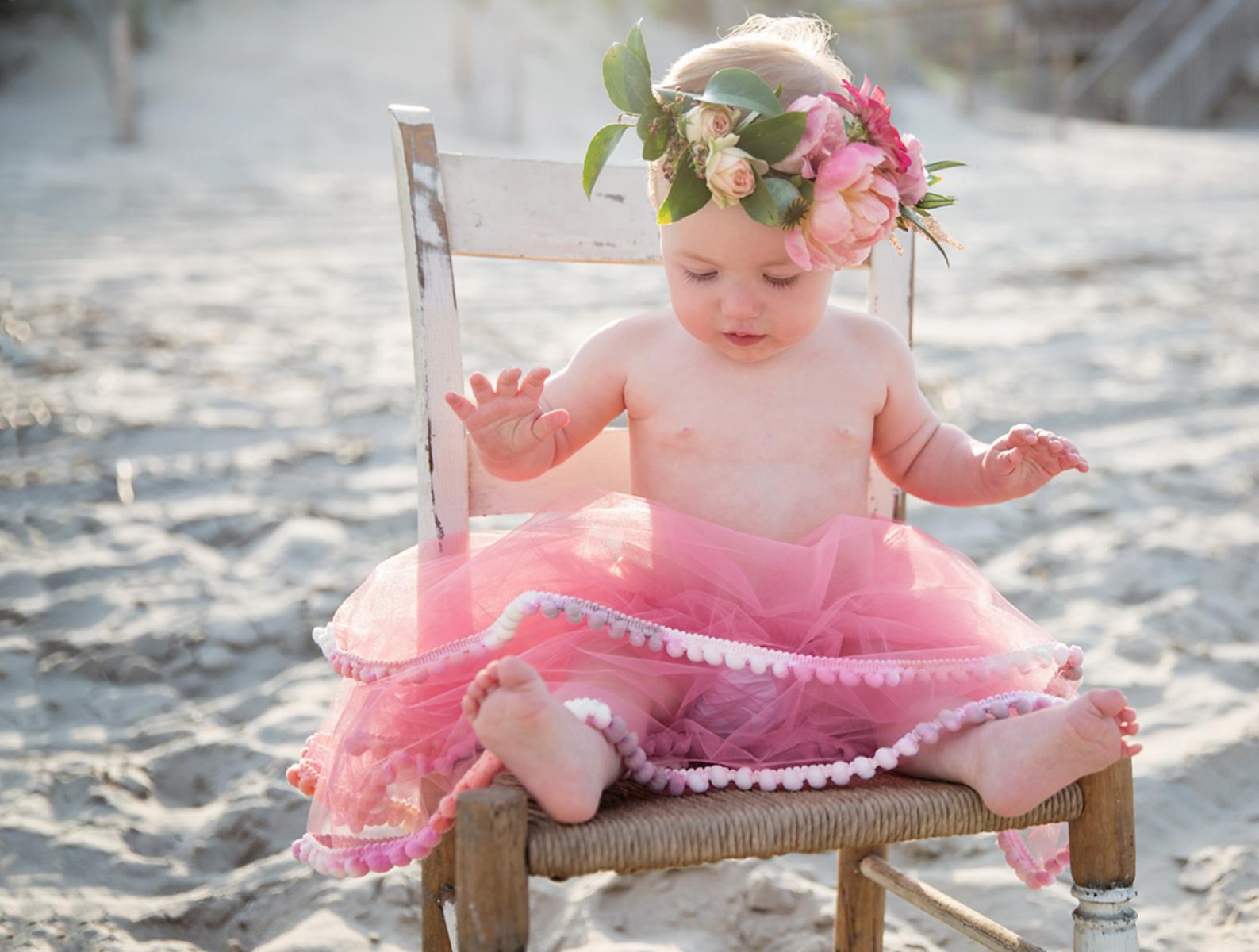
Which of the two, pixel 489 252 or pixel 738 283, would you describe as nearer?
pixel 738 283

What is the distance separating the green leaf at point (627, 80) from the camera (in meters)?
1.30

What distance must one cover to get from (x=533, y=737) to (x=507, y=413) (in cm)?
40

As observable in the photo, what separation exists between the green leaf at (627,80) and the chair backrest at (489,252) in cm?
31

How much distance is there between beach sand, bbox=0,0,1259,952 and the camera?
183 cm

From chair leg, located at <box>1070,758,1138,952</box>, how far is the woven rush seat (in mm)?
18

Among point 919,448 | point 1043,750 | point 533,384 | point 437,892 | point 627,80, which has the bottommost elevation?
point 437,892

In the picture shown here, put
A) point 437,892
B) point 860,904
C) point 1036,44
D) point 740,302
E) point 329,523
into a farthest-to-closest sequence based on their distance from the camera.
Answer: point 1036,44
point 329,523
point 860,904
point 437,892
point 740,302

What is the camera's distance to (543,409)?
4.95 ft

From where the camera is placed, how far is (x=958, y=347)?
468 centimetres

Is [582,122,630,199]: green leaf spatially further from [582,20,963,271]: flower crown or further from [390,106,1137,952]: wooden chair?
[390,106,1137,952]: wooden chair

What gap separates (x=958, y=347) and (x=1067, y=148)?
8.73 meters

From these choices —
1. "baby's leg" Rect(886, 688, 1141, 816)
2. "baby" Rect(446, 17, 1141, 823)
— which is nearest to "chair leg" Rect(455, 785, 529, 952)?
"baby" Rect(446, 17, 1141, 823)

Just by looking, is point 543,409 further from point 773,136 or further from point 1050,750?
point 1050,750

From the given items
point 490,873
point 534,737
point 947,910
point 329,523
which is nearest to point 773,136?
point 534,737
